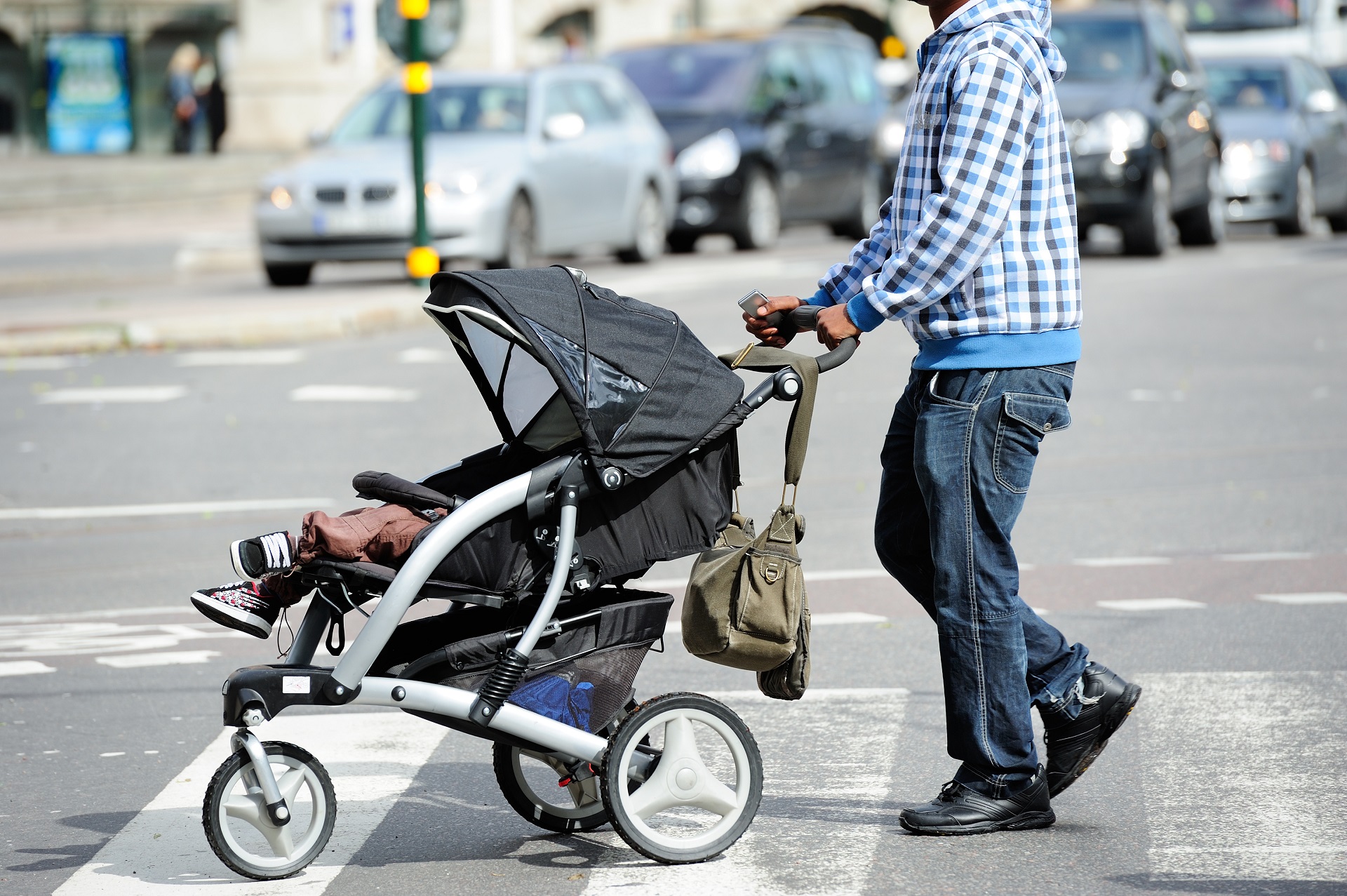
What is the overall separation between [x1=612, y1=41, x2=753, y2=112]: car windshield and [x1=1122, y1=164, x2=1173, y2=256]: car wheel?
13.9ft

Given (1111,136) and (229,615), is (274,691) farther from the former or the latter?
(1111,136)

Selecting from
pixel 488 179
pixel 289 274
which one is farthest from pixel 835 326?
pixel 289 274

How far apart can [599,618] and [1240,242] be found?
1862cm

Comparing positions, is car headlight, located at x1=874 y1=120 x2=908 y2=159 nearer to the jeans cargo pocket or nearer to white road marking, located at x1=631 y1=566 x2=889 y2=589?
white road marking, located at x1=631 y1=566 x2=889 y2=589

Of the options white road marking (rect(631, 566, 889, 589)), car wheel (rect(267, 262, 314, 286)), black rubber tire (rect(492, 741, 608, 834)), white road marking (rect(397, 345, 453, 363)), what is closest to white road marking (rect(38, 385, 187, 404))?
white road marking (rect(397, 345, 453, 363))

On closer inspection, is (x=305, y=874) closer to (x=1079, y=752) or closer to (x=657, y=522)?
(x=657, y=522)

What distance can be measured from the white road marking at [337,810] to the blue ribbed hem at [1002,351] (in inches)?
63.0

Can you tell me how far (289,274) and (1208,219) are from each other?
345 inches

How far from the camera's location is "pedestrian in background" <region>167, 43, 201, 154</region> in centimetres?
3872

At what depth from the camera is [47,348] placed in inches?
554

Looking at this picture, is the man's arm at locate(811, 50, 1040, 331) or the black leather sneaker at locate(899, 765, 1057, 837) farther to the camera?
the black leather sneaker at locate(899, 765, 1057, 837)

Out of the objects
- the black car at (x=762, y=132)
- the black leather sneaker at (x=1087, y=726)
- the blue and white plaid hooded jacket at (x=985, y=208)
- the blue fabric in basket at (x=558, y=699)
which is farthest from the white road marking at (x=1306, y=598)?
the black car at (x=762, y=132)

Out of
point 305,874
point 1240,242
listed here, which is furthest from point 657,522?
point 1240,242

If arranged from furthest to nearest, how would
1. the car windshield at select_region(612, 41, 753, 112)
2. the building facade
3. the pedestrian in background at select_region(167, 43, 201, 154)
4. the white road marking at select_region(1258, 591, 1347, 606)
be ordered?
1. the pedestrian in background at select_region(167, 43, 201, 154)
2. the building facade
3. the car windshield at select_region(612, 41, 753, 112)
4. the white road marking at select_region(1258, 591, 1347, 606)
